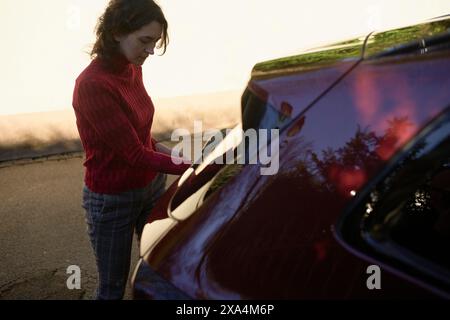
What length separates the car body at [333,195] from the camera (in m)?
1.09

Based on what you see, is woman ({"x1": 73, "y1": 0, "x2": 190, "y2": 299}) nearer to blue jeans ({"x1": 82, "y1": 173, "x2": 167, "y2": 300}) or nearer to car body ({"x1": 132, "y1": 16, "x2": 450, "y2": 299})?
blue jeans ({"x1": 82, "y1": 173, "x2": 167, "y2": 300})

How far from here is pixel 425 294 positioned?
107 centimetres

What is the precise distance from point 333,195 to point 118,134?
0.98m

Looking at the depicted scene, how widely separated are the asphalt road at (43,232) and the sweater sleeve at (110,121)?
1315 mm

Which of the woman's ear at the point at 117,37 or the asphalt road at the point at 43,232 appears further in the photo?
the asphalt road at the point at 43,232

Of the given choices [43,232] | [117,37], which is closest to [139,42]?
[117,37]

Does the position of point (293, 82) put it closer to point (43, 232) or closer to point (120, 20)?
point (120, 20)

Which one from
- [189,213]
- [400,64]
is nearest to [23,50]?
[189,213]

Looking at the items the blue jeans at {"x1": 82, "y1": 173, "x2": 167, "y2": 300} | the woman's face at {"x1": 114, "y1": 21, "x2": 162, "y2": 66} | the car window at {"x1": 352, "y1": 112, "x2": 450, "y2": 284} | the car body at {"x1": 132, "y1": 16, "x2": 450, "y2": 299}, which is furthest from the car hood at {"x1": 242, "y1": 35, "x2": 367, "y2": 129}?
the blue jeans at {"x1": 82, "y1": 173, "x2": 167, "y2": 300}

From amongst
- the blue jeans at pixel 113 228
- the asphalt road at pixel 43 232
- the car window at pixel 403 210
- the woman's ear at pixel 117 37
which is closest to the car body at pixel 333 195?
the car window at pixel 403 210

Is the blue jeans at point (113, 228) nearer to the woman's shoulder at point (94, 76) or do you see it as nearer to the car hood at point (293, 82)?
the woman's shoulder at point (94, 76)

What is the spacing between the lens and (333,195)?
3.75ft

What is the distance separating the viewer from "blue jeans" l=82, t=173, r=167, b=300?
2014mm
